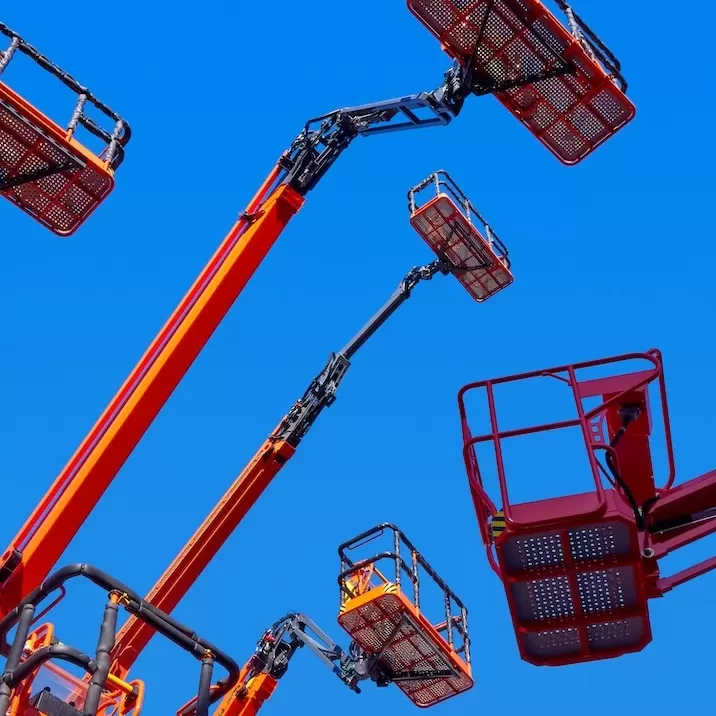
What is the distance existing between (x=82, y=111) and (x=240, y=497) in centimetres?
646

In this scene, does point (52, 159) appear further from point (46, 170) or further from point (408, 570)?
point (408, 570)

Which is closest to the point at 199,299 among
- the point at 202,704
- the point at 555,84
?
the point at 555,84

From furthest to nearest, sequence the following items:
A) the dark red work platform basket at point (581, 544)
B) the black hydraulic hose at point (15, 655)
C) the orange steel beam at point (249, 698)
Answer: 1. the orange steel beam at point (249, 698)
2. the dark red work platform basket at point (581, 544)
3. the black hydraulic hose at point (15, 655)

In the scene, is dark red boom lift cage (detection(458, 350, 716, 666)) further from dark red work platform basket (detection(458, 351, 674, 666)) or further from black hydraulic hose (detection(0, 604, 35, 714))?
black hydraulic hose (detection(0, 604, 35, 714))

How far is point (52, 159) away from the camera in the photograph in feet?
43.3

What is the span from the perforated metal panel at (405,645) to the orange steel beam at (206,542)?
2674 mm

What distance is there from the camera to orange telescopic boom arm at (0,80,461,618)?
40.0ft

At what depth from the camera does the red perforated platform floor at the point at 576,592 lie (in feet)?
33.4

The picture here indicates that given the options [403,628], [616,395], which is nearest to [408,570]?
[403,628]

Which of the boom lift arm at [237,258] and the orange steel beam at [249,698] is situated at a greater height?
the boom lift arm at [237,258]

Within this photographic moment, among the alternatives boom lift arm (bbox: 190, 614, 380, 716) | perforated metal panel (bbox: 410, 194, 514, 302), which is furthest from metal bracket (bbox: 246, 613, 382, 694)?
perforated metal panel (bbox: 410, 194, 514, 302)

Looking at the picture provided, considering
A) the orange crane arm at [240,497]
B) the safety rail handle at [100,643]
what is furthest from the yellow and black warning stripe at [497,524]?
the orange crane arm at [240,497]

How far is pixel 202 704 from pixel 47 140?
711 centimetres

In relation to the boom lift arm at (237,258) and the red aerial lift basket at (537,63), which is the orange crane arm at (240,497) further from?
the red aerial lift basket at (537,63)
